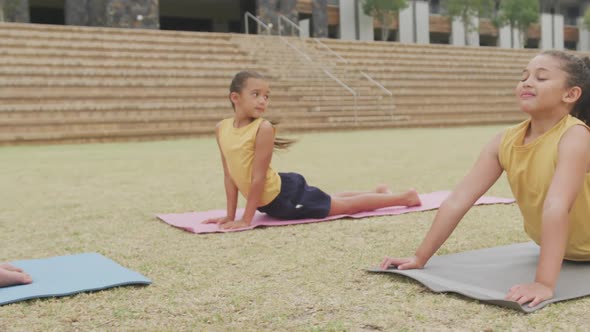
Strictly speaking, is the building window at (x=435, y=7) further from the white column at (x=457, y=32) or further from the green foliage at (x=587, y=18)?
the green foliage at (x=587, y=18)

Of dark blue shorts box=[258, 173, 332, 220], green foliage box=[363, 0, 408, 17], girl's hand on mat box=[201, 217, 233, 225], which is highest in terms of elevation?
green foliage box=[363, 0, 408, 17]

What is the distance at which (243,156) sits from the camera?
3.73m

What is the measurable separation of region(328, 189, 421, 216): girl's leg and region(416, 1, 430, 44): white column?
34.7m

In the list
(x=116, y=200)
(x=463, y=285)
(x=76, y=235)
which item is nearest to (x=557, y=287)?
(x=463, y=285)

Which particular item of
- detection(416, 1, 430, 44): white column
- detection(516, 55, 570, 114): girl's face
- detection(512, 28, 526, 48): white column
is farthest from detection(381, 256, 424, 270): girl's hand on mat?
detection(512, 28, 526, 48): white column

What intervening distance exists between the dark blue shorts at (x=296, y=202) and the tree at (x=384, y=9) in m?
31.4

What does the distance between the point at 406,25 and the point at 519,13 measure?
20.1 feet

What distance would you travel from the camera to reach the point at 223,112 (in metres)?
14.6

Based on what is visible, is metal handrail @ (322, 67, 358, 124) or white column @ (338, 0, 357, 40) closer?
metal handrail @ (322, 67, 358, 124)

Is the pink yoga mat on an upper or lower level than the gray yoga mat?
lower

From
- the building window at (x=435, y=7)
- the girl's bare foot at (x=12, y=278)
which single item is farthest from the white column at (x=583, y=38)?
the girl's bare foot at (x=12, y=278)

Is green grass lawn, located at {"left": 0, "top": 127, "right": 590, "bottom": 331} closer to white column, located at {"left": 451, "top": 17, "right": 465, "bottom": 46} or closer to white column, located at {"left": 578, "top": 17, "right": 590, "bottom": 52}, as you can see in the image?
white column, located at {"left": 451, "top": 17, "right": 465, "bottom": 46}

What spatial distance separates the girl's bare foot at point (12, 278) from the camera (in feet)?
7.86

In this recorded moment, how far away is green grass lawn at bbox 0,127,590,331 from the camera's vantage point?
6.56ft
